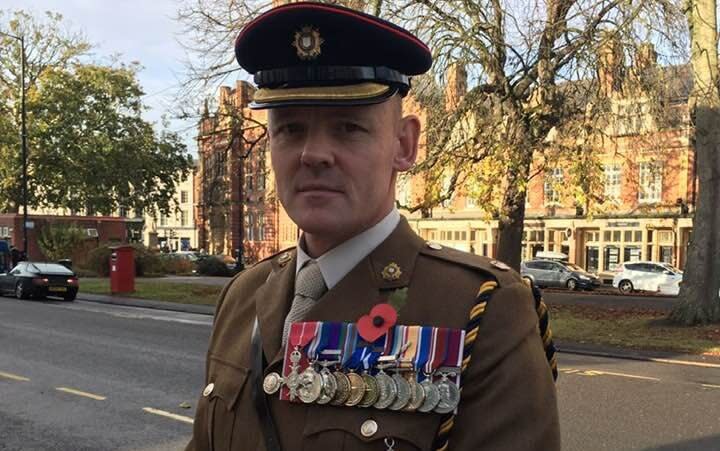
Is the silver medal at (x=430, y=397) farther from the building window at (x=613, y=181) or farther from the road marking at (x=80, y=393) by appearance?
the building window at (x=613, y=181)

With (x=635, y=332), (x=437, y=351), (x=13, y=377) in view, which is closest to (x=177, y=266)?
(x=635, y=332)

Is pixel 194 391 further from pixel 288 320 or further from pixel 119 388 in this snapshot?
pixel 288 320

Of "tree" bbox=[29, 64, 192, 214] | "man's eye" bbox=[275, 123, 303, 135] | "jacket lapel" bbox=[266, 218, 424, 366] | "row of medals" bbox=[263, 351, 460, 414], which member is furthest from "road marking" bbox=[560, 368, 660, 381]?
"tree" bbox=[29, 64, 192, 214]

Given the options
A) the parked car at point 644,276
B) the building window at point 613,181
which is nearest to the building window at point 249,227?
the building window at point 613,181

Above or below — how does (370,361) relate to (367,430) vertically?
above

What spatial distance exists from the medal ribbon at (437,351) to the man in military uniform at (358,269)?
0.12 ft

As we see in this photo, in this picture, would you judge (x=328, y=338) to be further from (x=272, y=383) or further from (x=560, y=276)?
(x=560, y=276)

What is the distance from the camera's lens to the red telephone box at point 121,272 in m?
22.2

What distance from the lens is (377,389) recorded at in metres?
1.37

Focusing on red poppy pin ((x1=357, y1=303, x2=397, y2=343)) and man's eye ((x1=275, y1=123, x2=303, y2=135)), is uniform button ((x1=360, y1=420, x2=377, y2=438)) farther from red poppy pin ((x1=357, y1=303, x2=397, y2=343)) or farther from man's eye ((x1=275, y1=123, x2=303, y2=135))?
man's eye ((x1=275, y1=123, x2=303, y2=135))

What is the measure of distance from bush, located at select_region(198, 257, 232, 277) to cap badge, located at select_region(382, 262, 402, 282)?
120 ft

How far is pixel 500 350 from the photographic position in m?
1.32

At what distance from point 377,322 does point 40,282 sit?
21.7m

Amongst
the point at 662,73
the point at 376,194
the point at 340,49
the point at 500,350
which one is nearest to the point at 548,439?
the point at 500,350
